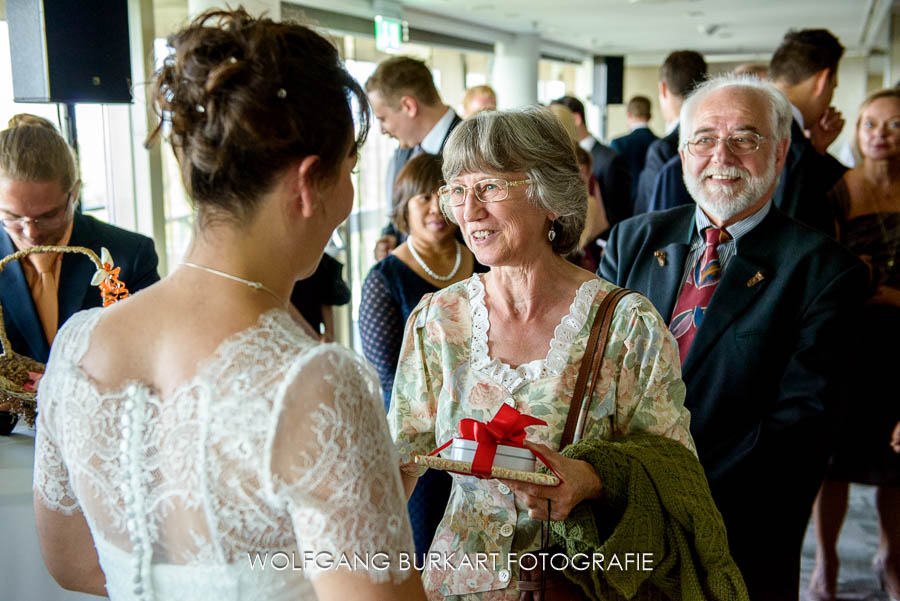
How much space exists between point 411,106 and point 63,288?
6.84ft

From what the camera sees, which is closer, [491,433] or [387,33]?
[491,433]

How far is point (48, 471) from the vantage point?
122 centimetres

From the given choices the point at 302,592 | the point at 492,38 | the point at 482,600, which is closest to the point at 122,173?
the point at 482,600

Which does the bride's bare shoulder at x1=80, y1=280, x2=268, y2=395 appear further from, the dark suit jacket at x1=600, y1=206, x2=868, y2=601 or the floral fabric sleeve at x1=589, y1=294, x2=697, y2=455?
the dark suit jacket at x1=600, y1=206, x2=868, y2=601

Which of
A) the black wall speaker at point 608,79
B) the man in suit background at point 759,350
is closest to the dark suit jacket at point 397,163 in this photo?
the man in suit background at point 759,350

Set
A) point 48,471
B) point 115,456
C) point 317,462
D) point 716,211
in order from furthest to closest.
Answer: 1. point 716,211
2. point 48,471
3. point 115,456
4. point 317,462

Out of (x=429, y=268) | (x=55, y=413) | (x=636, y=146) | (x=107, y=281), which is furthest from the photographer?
(x=636, y=146)

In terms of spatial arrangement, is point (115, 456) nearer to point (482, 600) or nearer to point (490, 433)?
point (490, 433)

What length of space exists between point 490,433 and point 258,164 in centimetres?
64

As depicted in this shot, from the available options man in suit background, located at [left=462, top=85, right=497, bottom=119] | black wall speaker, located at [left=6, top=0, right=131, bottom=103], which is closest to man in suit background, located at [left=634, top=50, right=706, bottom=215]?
man in suit background, located at [left=462, top=85, right=497, bottom=119]

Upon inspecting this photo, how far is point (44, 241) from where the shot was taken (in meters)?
2.48

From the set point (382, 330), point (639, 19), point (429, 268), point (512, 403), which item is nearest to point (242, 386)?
point (512, 403)

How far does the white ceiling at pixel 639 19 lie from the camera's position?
953cm

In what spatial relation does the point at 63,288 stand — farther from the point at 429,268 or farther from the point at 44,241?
the point at 429,268
